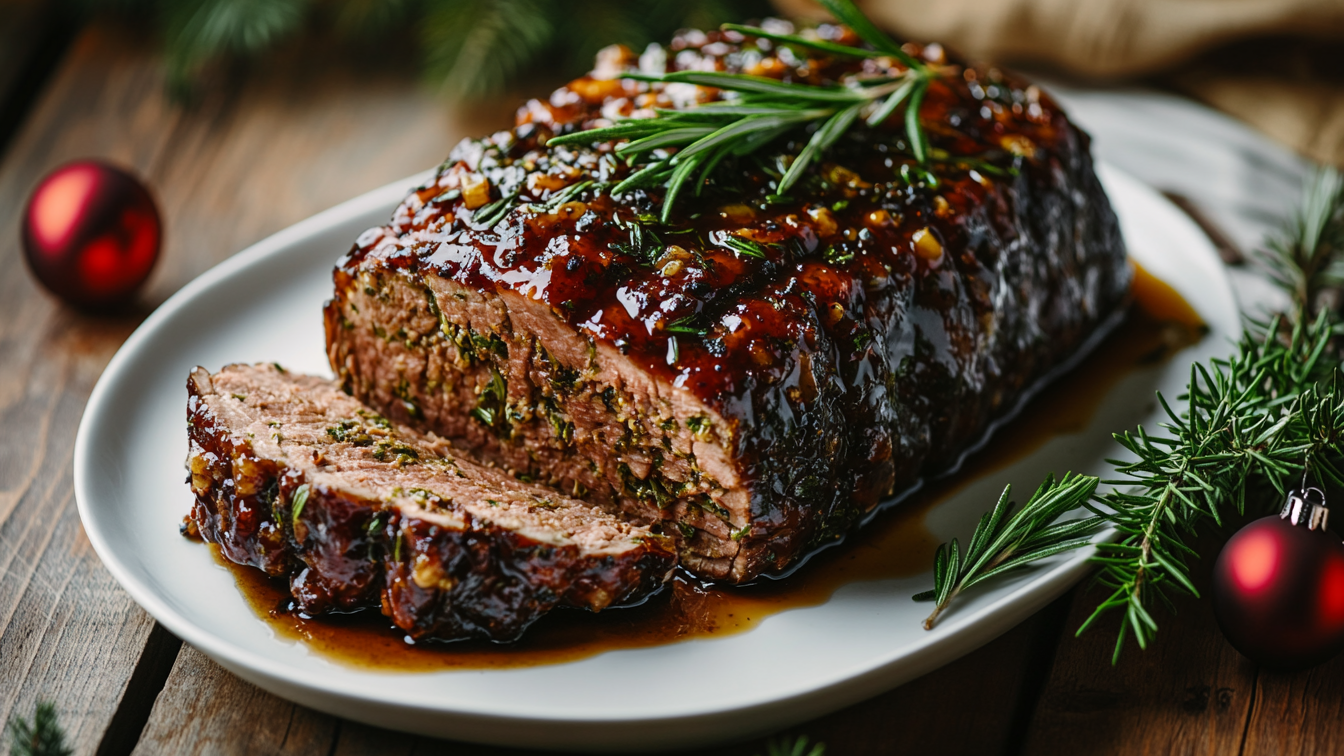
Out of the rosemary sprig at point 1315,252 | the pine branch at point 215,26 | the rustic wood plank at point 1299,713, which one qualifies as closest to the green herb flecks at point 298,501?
the rustic wood plank at point 1299,713

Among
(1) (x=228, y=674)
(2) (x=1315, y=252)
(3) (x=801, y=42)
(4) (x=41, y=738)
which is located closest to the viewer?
(4) (x=41, y=738)

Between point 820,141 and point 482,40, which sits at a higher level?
point 820,141

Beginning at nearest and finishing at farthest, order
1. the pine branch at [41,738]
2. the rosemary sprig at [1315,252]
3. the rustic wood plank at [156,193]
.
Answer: the pine branch at [41,738] < the rustic wood plank at [156,193] < the rosemary sprig at [1315,252]

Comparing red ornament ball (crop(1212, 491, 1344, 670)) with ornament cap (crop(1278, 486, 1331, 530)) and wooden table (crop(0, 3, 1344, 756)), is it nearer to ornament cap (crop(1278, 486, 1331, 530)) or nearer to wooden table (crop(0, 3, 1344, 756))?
ornament cap (crop(1278, 486, 1331, 530))

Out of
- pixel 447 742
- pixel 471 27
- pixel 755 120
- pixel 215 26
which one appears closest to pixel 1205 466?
pixel 755 120

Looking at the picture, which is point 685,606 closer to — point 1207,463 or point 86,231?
point 1207,463

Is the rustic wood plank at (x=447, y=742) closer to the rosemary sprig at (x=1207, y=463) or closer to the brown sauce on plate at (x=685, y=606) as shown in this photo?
the brown sauce on plate at (x=685, y=606)

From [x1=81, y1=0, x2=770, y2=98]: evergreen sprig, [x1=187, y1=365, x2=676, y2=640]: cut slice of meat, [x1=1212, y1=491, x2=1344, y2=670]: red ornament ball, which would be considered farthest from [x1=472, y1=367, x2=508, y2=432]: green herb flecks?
[x1=81, y1=0, x2=770, y2=98]: evergreen sprig
